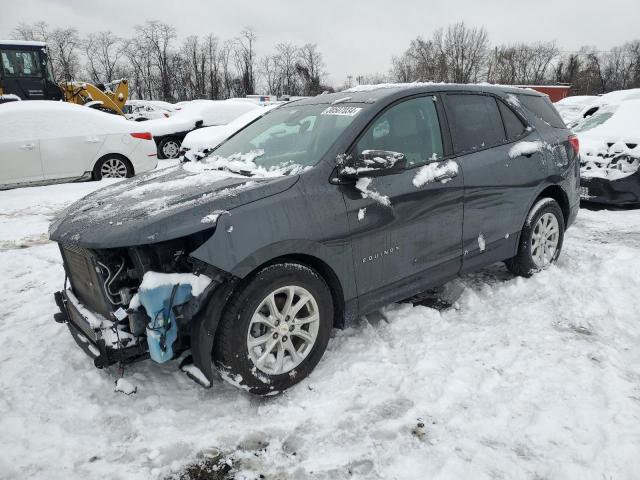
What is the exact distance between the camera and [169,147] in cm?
1342

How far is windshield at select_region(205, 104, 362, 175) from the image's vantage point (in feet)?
10.0

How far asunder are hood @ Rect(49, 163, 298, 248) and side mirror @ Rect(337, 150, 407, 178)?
35 centimetres

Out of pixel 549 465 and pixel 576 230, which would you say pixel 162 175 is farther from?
pixel 576 230

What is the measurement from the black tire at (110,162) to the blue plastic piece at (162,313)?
7.65 meters

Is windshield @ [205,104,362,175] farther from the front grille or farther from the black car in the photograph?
the front grille

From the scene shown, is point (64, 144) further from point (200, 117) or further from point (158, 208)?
point (158, 208)

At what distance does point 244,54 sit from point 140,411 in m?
69.4

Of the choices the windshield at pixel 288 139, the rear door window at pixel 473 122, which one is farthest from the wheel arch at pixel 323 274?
the rear door window at pixel 473 122

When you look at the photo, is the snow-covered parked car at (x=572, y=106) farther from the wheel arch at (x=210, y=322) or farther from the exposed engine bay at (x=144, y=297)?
the exposed engine bay at (x=144, y=297)

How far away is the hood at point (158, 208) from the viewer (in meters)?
2.37

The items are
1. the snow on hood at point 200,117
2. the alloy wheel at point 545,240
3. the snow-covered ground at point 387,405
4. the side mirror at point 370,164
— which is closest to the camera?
the snow-covered ground at point 387,405

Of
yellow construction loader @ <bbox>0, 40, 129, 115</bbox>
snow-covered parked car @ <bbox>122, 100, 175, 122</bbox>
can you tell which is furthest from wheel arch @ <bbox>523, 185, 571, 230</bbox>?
snow-covered parked car @ <bbox>122, 100, 175, 122</bbox>

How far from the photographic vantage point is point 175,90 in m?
62.2

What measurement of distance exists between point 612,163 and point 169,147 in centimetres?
1087
